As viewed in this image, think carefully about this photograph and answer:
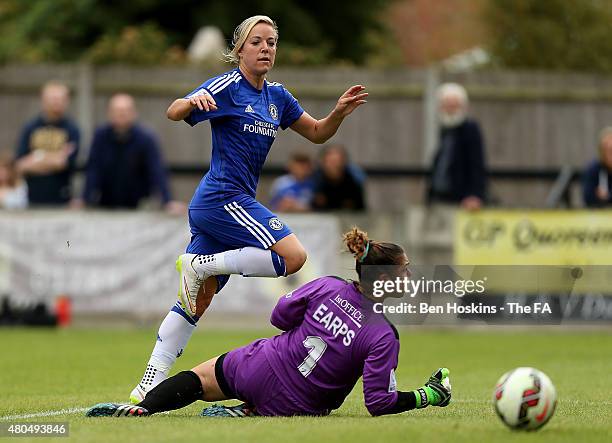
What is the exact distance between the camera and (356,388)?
423 inches

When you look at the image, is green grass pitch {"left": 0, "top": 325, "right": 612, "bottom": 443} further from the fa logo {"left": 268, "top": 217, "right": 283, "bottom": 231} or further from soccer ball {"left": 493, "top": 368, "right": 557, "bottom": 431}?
the fa logo {"left": 268, "top": 217, "right": 283, "bottom": 231}

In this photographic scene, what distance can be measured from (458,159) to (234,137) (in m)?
8.63

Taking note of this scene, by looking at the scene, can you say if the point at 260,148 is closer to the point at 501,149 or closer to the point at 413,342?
the point at 413,342

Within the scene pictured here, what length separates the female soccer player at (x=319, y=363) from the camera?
790cm

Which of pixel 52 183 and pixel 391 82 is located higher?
pixel 391 82

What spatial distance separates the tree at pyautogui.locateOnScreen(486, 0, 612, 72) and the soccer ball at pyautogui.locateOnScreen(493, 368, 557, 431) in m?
19.1

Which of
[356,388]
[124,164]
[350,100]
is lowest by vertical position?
[356,388]

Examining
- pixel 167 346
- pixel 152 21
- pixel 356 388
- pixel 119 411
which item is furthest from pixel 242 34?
pixel 152 21

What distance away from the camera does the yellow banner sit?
16750 millimetres

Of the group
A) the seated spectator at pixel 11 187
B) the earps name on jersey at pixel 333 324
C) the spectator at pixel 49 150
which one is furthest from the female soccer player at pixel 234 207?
the seated spectator at pixel 11 187

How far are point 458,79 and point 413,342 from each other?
708 cm

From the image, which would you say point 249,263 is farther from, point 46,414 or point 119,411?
point 46,414

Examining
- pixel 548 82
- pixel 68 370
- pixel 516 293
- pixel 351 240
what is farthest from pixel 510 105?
pixel 351 240

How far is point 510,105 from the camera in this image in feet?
71.9
